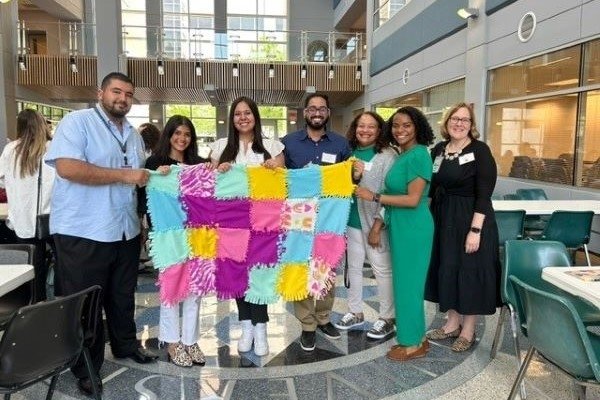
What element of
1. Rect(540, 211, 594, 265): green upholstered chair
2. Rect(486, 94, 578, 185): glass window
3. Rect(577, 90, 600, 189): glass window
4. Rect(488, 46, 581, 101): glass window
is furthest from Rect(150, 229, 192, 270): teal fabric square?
Rect(488, 46, 581, 101): glass window

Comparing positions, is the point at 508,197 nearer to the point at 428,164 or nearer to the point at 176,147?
the point at 428,164

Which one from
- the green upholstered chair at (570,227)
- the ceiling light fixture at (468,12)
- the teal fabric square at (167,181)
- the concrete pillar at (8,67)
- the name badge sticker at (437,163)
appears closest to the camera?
the teal fabric square at (167,181)

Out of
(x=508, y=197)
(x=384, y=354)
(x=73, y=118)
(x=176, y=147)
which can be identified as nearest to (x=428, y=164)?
(x=384, y=354)

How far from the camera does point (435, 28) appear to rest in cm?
959

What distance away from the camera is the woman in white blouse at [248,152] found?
118 inches

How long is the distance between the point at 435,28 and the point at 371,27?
16.6ft

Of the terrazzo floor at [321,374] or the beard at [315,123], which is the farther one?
the beard at [315,123]

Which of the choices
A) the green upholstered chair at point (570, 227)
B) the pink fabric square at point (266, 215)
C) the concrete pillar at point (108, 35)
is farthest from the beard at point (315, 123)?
the concrete pillar at point (108, 35)

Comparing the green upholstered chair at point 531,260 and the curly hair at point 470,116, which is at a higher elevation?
the curly hair at point 470,116

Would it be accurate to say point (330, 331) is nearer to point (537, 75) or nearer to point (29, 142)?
point (29, 142)

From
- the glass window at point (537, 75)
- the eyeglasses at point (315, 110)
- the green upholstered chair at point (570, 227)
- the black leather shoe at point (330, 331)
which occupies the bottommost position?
the black leather shoe at point (330, 331)

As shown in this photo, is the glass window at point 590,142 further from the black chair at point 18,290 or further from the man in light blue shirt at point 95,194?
the black chair at point 18,290

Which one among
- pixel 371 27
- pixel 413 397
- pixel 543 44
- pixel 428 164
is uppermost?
pixel 371 27

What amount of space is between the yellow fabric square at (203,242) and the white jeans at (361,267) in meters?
1.07
